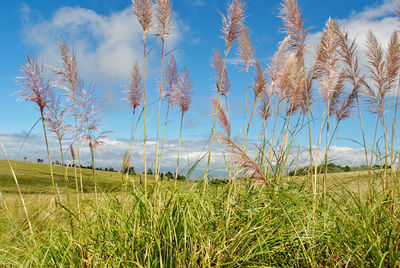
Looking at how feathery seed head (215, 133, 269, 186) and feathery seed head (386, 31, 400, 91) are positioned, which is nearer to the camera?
feathery seed head (215, 133, 269, 186)

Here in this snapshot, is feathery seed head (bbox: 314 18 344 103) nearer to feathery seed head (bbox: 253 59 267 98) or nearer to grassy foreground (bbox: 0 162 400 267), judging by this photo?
feathery seed head (bbox: 253 59 267 98)

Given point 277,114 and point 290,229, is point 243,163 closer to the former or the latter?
point 290,229

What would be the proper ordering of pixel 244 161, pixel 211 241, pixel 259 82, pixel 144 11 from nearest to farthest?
1. pixel 244 161
2. pixel 211 241
3. pixel 144 11
4. pixel 259 82

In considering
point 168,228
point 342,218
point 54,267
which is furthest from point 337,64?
point 54,267

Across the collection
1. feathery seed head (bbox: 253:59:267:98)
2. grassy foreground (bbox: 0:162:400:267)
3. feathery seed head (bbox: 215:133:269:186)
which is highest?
feathery seed head (bbox: 253:59:267:98)

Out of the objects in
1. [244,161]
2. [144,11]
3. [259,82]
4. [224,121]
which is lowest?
[244,161]

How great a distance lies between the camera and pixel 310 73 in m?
3.39

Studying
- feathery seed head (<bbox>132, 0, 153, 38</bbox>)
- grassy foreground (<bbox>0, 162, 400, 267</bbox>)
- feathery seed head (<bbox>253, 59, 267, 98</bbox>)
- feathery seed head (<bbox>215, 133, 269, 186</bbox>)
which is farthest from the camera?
feathery seed head (<bbox>253, 59, 267, 98</bbox>)

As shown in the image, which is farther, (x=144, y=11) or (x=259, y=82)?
(x=259, y=82)

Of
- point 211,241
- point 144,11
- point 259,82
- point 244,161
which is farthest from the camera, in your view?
point 259,82

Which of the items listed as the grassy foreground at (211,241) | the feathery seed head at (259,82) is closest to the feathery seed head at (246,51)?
the feathery seed head at (259,82)

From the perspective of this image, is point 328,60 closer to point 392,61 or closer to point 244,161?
point 392,61

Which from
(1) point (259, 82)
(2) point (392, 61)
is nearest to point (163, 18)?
(1) point (259, 82)

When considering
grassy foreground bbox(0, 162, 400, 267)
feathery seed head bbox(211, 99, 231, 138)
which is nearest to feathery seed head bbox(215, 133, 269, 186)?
grassy foreground bbox(0, 162, 400, 267)
